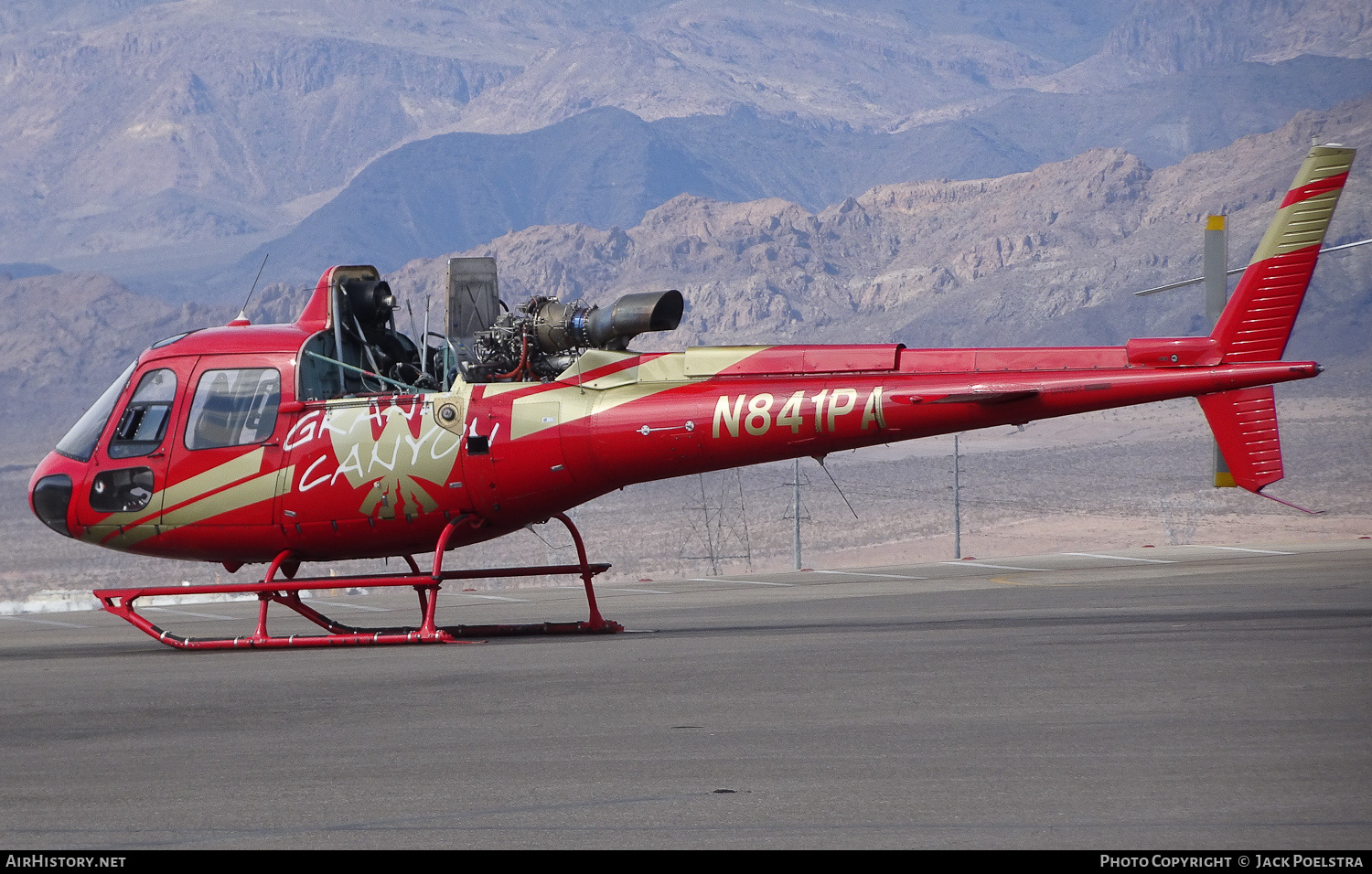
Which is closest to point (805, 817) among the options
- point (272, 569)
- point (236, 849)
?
point (236, 849)

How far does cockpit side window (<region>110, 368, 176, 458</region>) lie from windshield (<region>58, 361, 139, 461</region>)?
0.17m

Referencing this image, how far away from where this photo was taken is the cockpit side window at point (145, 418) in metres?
14.4

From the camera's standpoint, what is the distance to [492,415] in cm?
1397

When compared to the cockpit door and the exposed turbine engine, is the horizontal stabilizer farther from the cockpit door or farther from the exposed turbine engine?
the cockpit door

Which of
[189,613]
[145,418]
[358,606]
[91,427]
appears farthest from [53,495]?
[358,606]

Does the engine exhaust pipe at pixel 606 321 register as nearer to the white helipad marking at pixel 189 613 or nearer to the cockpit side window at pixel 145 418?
the cockpit side window at pixel 145 418

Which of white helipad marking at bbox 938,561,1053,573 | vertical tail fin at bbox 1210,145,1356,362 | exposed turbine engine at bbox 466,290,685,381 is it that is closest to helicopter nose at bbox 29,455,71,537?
exposed turbine engine at bbox 466,290,685,381

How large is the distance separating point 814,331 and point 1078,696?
475 feet

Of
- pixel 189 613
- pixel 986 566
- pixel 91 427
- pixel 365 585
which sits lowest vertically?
pixel 189 613

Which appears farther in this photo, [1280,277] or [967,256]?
[967,256]

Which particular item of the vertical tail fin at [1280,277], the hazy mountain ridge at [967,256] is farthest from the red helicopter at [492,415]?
the hazy mountain ridge at [967,256]

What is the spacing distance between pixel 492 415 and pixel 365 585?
1.90 meters

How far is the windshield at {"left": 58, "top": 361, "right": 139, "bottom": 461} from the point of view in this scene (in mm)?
14578

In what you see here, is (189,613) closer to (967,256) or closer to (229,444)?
(229,444)
